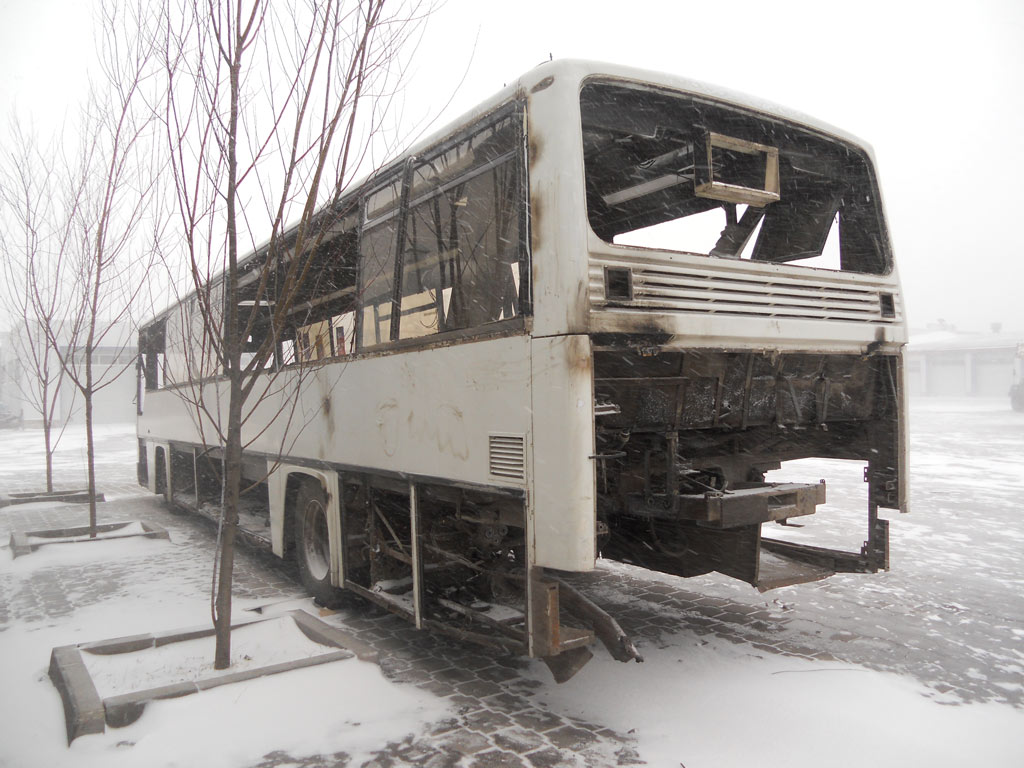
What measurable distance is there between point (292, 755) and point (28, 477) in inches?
719

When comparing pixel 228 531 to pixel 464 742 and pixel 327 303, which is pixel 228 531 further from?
pixel 327 303

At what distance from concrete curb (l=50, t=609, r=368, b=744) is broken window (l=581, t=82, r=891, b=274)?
291cm

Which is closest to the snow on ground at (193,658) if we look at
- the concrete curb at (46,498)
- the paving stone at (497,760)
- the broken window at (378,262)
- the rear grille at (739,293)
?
the paving stone at (497,760)

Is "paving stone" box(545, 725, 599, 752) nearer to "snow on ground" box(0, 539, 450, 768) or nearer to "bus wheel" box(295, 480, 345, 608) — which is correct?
"snow on ground" box(0, 539, 450, 768)

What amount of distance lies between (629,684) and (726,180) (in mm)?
3226

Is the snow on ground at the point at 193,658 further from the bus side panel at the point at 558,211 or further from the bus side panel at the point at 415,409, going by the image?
the bus side panel at the point at 558,211

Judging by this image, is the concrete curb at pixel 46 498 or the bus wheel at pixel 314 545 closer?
the bus wheel at pixel 314 545

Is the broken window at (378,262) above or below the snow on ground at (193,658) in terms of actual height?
above

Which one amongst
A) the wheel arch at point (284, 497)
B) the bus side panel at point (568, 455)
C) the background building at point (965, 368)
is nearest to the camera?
the bus side panel at point (568, 455)

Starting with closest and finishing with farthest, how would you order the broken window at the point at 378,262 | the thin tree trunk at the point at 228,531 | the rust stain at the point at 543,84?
the rust stain at the point at 543,84
the thin tree trunk at the point at 228,531
the broken window at the point at 378,262

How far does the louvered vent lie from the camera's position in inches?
157

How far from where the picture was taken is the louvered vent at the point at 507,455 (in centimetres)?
400

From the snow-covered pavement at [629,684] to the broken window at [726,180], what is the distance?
8.44 ft

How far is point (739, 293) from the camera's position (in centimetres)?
442
